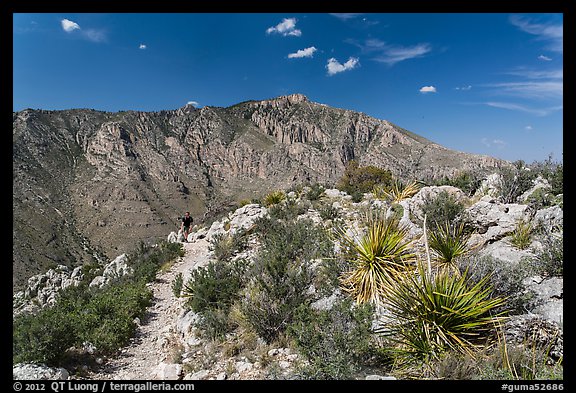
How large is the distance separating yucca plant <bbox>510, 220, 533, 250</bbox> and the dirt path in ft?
22.5

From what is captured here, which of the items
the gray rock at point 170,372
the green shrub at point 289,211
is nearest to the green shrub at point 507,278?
the gray rock at point 170,372

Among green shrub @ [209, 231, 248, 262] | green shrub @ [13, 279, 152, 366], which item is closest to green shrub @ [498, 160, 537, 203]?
green shrub @ [209, 231, 248, 262]

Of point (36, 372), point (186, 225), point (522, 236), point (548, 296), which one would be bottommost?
point (36, 372)

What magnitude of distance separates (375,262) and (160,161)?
113290 mm

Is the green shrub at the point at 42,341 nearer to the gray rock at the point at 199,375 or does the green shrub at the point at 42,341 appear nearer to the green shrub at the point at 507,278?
the gray rock at the point at 199,375

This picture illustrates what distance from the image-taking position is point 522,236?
18.6 ft

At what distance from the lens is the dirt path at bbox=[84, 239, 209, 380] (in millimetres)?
5016

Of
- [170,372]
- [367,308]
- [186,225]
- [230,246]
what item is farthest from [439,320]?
[186,225]

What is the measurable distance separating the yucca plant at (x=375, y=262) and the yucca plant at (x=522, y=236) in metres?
1.99

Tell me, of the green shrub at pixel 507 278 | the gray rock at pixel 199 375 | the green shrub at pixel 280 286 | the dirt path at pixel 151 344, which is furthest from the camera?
the green shrub at pixel 280 286

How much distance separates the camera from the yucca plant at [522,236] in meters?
5.61

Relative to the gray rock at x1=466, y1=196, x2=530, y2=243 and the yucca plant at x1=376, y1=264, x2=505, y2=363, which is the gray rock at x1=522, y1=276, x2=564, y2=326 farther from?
the gray rock at x1=466, y1=196, x2=530, y2=243
